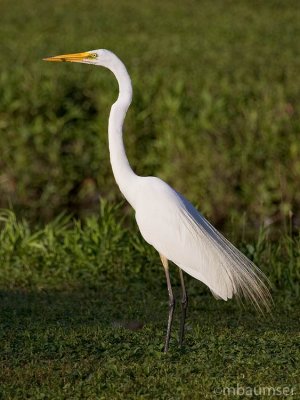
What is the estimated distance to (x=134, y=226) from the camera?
8.71 meters

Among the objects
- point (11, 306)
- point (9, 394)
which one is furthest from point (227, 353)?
point (11, 306)

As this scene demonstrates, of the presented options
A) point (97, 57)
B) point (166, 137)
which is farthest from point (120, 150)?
point (166, 137)

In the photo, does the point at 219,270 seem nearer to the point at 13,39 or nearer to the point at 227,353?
the point at 227,353

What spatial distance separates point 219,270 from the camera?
5.70m

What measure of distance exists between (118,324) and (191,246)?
1.07 meters

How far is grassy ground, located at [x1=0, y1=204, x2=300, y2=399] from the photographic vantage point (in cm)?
501

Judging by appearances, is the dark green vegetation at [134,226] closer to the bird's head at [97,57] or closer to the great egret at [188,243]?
the great egret at [188,243]

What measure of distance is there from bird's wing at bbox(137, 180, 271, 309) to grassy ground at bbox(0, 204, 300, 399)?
0.31 meters

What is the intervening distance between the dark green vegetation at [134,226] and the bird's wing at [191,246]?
1.02 ft

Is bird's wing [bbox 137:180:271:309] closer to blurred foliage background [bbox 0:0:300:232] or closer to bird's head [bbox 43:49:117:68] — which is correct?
bird's head [bbox 43:49:117:68]

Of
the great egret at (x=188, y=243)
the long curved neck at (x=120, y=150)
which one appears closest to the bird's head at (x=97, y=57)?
the long curved neck at (x=120, y=150)

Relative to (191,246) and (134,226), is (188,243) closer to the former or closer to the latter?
(191,246)

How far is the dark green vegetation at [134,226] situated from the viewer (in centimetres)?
521

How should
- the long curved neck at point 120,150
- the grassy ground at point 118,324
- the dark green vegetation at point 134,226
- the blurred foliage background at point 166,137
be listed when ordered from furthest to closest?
the blurred foliage background at point 166,137 < the long curved neck at point 120,150 < the dark green vegetation at point 134,226 < the grassy ground at point 118,324
